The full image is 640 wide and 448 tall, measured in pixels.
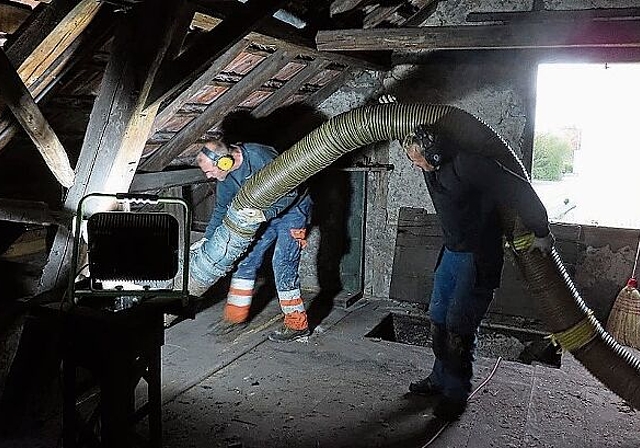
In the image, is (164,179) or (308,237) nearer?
(164,179)

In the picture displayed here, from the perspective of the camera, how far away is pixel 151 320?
6.23ft

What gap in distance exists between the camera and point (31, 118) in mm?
2055

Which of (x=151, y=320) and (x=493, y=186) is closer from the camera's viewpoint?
(x=151, y=320)

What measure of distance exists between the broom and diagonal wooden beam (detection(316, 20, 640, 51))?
5.30 ft

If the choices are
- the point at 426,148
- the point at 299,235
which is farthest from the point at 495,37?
the point at 299,235

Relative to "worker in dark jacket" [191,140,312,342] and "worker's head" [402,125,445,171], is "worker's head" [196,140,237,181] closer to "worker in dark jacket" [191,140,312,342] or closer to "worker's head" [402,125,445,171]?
"worker in dark jacket" [191,140,312,342]

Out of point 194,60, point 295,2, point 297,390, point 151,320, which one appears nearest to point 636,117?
point 295,2

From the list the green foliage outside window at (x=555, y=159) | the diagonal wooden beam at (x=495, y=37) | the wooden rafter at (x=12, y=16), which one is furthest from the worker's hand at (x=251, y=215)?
the green foliage outside window at (x=555, y=159)

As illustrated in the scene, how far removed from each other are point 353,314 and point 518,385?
139 centimetres

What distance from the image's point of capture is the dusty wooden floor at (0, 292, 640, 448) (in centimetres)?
255

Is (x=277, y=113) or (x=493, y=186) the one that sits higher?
(x=277, y=113)

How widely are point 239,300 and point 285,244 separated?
1.64 ft

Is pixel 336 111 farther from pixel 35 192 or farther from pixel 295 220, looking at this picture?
pixel 35 192

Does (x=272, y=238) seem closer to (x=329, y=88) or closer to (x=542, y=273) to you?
(x=329, y=88)
